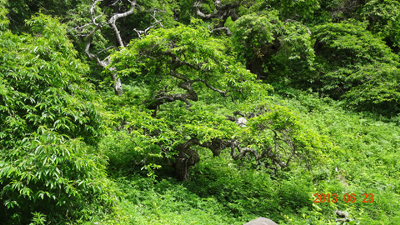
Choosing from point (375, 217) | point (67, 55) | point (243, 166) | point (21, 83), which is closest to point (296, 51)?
point (243, 166)

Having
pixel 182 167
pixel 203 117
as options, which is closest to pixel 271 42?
pixel 203 117

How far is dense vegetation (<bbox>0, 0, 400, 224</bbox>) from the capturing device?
13.0ft

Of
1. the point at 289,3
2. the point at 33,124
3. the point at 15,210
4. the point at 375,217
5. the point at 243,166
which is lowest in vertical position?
the point at 243,166

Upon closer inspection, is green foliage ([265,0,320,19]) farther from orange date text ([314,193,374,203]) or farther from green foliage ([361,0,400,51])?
orange date text ([314,193,374,203])

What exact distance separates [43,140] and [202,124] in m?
3.67

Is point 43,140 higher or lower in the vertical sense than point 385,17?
lower

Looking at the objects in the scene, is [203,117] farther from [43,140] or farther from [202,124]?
[43,140]

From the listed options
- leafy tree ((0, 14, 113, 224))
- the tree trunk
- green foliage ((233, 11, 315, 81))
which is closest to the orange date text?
the tree trunk

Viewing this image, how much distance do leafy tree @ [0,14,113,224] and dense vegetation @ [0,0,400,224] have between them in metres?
0.03

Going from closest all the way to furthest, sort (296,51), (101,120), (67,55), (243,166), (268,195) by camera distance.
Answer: (101,120) < (67,55) < (268,195) < (243,166) < (296,51)

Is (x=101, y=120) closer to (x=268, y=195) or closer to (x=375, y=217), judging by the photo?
(x=268, y=195)

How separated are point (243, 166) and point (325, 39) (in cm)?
932

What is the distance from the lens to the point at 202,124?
6.44 meters

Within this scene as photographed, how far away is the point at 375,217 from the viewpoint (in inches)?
232
